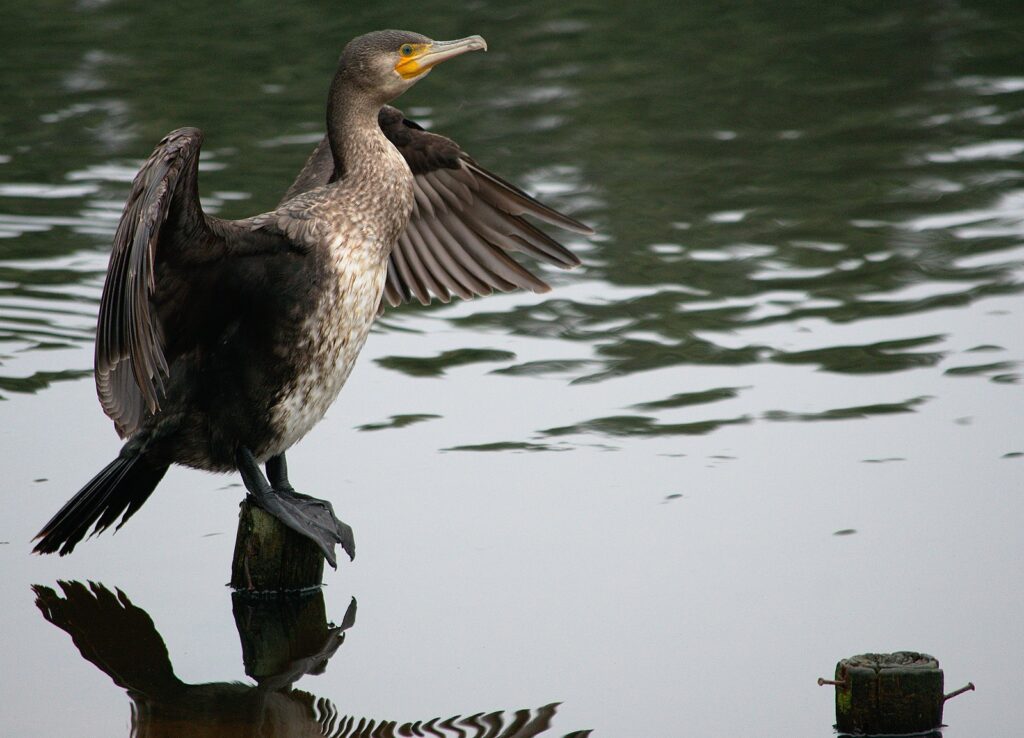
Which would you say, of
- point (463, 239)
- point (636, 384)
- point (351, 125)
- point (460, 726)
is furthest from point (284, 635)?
point (636, 384)

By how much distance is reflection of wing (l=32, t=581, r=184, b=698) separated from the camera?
4.85 metres

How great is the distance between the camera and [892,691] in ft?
13.6

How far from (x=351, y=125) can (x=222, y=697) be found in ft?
6.30

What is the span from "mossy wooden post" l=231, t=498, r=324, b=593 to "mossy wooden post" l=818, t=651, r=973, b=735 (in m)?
1.78

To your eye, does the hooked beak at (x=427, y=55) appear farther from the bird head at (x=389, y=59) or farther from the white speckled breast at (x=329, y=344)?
the white speckled breast at (x=329, y=344)

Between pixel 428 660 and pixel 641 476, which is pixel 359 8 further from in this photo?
pixel 428 660

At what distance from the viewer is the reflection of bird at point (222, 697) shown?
14.8 feet

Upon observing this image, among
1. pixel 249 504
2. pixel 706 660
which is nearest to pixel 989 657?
pixel 706 660

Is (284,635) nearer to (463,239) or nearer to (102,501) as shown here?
(102,501)

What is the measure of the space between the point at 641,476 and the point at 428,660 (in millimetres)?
1636

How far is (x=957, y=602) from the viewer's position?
206 inches

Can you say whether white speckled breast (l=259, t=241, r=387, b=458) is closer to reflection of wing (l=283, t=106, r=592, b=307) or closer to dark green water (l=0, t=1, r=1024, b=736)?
dark green water (l=0, t=1, r=1024, b=736)

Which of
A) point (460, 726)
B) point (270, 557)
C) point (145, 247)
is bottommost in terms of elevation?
point (460, 726)

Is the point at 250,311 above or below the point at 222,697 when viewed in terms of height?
above
